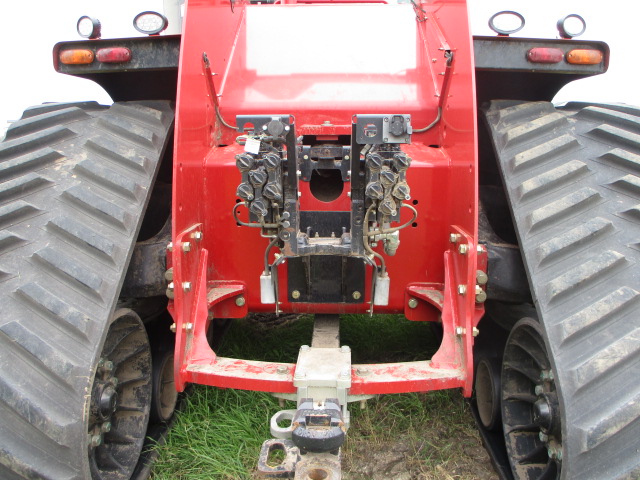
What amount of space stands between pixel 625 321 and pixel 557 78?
57.9 inches

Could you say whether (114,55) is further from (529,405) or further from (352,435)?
(529,405)

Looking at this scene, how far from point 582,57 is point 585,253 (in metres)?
1.11

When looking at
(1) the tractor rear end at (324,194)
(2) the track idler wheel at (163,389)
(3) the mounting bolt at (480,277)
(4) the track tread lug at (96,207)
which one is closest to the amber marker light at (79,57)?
(1) the tractor rear end at (324,194)

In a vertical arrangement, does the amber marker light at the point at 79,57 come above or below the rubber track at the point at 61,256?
above

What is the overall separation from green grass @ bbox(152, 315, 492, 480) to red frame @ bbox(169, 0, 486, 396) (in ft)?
1.81

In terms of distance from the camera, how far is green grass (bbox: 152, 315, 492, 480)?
8.79 ft

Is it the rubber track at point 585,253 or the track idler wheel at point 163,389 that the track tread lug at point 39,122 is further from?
the rubber track at point 585,253

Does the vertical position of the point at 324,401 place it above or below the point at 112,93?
below

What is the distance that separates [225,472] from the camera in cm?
262

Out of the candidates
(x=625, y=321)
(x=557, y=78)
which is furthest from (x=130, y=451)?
(x=557, y=78)

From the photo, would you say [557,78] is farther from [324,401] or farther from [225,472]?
[225,472]

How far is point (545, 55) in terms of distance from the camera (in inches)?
111

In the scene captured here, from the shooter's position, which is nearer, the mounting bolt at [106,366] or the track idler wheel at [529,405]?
the track idler wheel at [529,405]

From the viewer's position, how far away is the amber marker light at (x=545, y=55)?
9.26 feet
